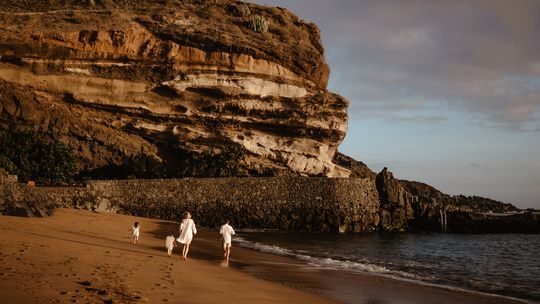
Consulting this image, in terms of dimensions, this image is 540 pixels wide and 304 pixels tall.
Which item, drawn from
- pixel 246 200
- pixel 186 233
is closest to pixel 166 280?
pixel 186 233

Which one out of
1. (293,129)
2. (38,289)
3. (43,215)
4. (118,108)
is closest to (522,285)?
(38,289)

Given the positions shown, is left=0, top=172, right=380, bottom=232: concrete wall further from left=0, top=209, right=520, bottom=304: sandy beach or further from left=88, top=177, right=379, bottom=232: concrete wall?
left=0, top=209, right=520, bottom=304: sandy beach

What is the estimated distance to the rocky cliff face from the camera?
3484cm

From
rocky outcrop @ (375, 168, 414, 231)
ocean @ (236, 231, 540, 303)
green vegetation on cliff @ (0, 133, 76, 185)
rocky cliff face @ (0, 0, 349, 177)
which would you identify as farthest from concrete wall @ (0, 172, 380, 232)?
ocean @ (236, 231, 540, 303)

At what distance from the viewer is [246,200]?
34969 millimetres

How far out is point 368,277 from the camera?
1398cm

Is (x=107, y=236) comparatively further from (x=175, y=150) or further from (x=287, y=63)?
(x=287, y=63)

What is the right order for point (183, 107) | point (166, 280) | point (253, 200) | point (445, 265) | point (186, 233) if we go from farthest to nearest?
point (183, 107) < point (253, 200) < point (445, 265) < point (186, 233) < point (166, 280)

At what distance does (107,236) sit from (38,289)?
11.5 m

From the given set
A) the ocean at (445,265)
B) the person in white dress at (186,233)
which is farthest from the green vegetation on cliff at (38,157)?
the person in white dress at (186,233)

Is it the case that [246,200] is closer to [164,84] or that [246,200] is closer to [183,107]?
[183,107]

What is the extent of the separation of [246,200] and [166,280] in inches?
1016

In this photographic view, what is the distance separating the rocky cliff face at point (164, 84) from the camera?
34.8 metres

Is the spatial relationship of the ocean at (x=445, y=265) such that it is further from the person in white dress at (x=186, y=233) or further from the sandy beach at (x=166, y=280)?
the person in white dress at (x=186, y=233)
